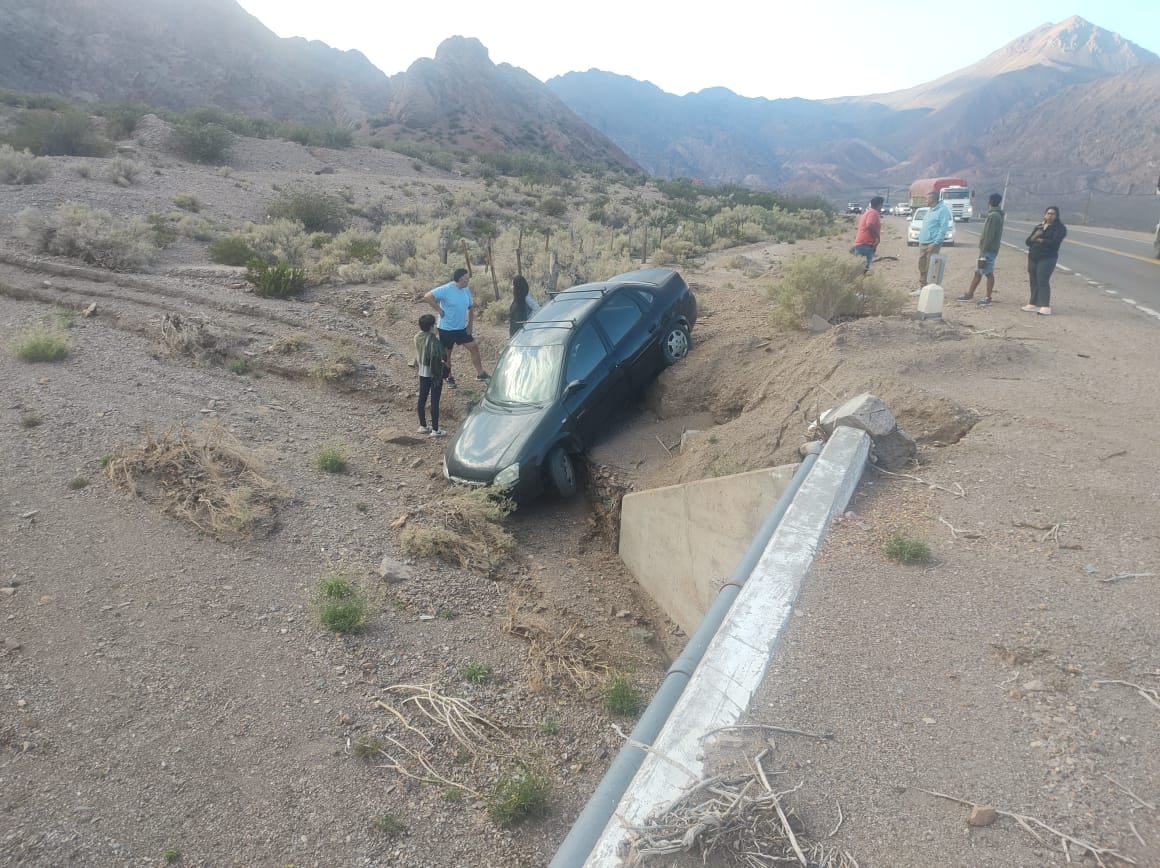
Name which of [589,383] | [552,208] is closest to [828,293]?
[589,383]

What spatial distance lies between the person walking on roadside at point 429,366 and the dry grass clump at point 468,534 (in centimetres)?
190

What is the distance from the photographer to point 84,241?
44.2 feet

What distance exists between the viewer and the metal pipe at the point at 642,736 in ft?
7.40

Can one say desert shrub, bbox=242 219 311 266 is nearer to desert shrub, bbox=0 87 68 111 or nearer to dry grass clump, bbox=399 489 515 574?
dry grass clump, bbox=399 489 515 574

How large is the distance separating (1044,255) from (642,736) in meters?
9.97

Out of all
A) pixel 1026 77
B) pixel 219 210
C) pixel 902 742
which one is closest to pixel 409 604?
pixel 902 742

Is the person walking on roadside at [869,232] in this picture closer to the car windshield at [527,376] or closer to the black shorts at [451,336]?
the car windshield at [527,376]

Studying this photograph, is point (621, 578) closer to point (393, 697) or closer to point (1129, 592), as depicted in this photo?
point (393, 697)

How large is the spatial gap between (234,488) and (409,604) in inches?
82.6

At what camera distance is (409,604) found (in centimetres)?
547

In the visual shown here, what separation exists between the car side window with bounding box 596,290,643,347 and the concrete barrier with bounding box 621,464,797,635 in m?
2.28

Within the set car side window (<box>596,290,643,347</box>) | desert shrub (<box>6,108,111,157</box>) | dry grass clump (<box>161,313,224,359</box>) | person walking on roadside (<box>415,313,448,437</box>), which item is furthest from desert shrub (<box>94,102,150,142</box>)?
car side window (<box>596,290,643,347</box>)

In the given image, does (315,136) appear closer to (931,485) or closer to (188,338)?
(188,338)

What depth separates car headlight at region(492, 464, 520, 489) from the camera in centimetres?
697
